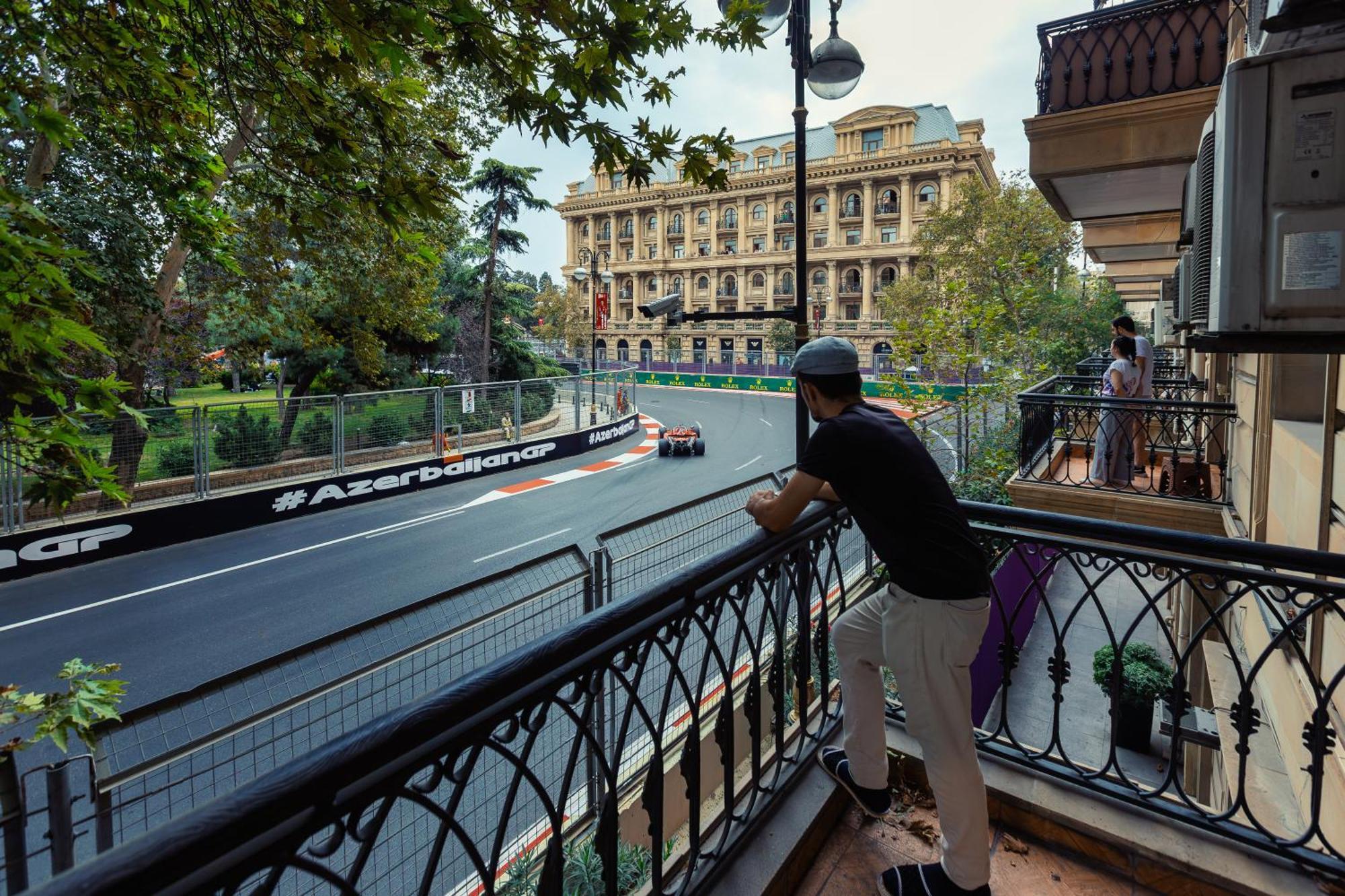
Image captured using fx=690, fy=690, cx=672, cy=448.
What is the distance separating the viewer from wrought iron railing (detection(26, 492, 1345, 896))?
1122 mm

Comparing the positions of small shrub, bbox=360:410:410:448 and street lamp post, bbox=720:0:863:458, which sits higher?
street lamp post, bbox=720:0:863:458

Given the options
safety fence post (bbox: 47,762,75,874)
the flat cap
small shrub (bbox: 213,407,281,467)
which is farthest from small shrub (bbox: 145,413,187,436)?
the flat cap

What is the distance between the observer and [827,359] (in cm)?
245

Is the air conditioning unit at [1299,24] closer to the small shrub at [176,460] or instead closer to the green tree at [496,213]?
the small shrub at [176,460]

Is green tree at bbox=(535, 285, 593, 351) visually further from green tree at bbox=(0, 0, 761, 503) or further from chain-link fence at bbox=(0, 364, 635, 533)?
green tree at bbox=(0, 0, 761, 503)

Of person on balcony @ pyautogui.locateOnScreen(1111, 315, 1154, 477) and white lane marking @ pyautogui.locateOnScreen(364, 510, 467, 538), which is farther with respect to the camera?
white lane marking @ pyautogui.locateOnScreen(364, 510, 467, 538)

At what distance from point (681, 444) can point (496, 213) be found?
48.8 ft

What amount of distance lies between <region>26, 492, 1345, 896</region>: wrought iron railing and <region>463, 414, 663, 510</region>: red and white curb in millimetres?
11719

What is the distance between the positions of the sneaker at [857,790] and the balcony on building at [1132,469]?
247 inches

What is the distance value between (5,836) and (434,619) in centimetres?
578

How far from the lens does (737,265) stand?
7312 centimetres

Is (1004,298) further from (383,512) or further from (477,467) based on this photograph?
(383,512)

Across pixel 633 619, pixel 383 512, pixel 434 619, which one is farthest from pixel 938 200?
pixel 633 619

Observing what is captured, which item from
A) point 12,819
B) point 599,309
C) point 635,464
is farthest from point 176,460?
point 599,309
